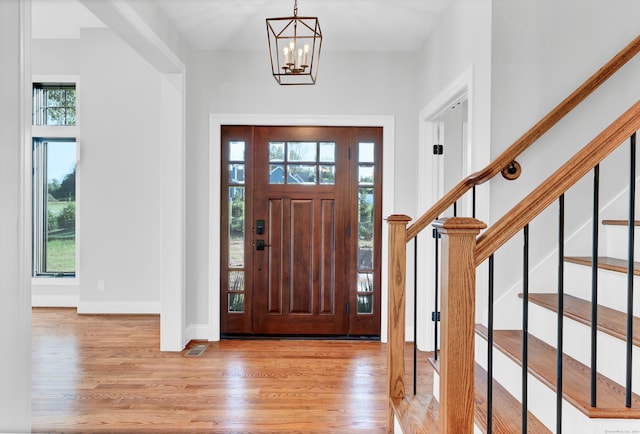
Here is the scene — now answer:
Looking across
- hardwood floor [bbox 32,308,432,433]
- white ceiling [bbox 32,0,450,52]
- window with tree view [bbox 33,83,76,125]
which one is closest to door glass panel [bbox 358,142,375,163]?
white ceiling [bbox 32,0,450,52]

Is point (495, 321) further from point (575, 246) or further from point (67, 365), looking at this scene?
point (67, 365)

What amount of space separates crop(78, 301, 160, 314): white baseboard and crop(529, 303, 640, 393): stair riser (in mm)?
3992

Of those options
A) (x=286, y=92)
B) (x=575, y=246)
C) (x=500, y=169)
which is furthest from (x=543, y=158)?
(x=286, y=92)

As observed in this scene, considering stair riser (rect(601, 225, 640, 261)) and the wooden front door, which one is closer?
stair riser (rect(601, 225, 640, 261))

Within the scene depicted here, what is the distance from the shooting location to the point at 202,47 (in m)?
4.16

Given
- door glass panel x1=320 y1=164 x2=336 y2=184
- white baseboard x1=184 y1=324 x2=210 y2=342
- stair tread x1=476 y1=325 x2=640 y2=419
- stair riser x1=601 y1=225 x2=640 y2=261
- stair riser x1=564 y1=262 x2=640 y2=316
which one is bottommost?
white baseboard x1=184 y1=324 x2=210 y2=342

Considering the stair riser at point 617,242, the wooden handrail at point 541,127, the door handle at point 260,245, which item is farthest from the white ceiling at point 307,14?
the stair riser at point 617,242

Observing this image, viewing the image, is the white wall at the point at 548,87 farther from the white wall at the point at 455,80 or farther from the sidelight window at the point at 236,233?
the sidelight window at the point at 236,233

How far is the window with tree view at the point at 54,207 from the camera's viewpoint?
5.32 metres

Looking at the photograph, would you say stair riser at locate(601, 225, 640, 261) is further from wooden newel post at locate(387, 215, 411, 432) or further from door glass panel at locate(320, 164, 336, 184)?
door glass panel at locate(320, 164, 336, 184)

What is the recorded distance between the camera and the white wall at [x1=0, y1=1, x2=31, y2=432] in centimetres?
191

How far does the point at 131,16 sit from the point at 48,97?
3.21m

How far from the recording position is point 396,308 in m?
2.41

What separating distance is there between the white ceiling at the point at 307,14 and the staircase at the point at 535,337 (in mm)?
1605
